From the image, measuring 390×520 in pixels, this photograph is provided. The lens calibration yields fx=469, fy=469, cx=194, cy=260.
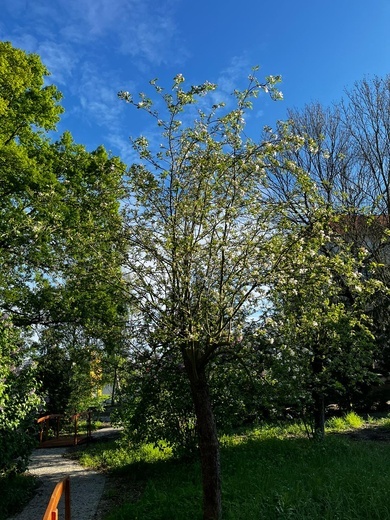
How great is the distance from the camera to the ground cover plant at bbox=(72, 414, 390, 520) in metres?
4.73

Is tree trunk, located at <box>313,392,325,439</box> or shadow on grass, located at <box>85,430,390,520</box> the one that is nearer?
shadow on grass, located at <box>85,430,390,520</box>

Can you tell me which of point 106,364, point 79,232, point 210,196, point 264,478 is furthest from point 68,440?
point 210,196

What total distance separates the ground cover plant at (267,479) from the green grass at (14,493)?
1386mm

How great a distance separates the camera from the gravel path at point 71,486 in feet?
22.3

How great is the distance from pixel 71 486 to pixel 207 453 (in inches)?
166

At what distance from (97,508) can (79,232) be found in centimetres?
423

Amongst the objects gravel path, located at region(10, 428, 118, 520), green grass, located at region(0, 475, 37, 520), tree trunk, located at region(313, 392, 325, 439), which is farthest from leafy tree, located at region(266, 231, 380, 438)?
green grass, located at region(0, 475, 37, 520)

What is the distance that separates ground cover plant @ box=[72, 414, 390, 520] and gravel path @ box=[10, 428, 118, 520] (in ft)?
1.02

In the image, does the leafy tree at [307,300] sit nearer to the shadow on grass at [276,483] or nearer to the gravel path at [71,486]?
the shadow on grass at [276,483]

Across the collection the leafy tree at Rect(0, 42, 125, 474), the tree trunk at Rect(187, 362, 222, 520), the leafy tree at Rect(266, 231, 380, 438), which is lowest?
the tree trunk at Rect(187, 362, 222, 520)

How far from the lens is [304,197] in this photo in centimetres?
526

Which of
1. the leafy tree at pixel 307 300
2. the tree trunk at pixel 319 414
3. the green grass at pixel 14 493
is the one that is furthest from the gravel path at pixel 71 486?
the tree trunk at pixel 319 414

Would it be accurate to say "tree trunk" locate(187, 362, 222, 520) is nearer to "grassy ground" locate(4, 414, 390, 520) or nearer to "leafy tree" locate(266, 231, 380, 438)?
"grassy ground" locate(4, 414, 390, 520)

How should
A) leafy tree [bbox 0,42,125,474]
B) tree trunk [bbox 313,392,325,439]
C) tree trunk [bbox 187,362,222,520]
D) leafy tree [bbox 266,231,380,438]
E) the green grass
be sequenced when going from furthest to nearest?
tree trunk [bbox 313,392,325,439] → the green grass → leafy tree [bbox 0,42,125,474] → tree trunk [bbox 187,362,222,520] → leafy tree [bbox 266,231,380,438]
